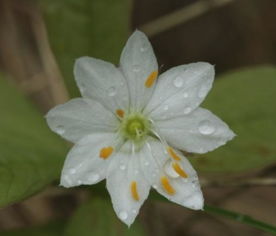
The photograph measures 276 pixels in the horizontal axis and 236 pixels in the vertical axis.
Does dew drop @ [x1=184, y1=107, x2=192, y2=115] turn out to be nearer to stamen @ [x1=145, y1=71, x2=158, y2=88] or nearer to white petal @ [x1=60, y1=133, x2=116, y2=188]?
stamen @ [x1=145, y1=71, x2=158, y2=88]

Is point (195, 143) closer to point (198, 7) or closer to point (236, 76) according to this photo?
point (236, 76)

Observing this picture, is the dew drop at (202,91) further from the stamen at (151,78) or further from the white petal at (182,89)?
the stamen at (151,78)

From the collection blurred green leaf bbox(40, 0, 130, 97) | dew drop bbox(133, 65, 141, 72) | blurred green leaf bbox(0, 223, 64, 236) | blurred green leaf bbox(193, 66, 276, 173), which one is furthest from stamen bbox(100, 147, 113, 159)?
blurred green leaf bbox(0, 223, 64, 236)

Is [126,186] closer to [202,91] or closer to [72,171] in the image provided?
[72,171]

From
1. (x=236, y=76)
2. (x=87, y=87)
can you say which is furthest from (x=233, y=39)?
(x=87, y=87)

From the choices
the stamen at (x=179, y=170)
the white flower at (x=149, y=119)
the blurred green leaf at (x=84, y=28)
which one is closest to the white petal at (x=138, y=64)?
→ the white flower at (x=149, y=119)
